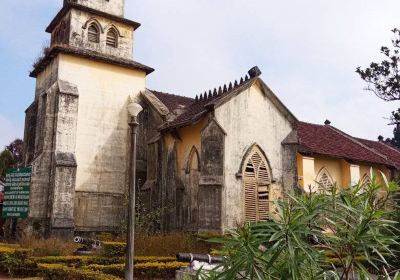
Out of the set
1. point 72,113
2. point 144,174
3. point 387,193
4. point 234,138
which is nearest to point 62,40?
point 72,113

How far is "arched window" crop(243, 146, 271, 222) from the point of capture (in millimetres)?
18875

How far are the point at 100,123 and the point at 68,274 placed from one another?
1284cm

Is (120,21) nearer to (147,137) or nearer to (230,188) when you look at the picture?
(147,137)

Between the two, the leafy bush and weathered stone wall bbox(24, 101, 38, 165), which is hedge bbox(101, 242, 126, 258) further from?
the leafy bush

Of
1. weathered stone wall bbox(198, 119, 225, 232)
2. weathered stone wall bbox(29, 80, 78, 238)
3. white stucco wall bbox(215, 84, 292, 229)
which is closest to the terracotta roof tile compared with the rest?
white stucco wall bbox(215, 84, 292, 229)

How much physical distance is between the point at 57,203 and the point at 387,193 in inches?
721

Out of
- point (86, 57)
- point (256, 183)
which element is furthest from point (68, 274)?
point (86, 57)

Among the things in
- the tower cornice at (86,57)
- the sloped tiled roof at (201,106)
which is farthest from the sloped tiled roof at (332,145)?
the tower cornice at (86,57)

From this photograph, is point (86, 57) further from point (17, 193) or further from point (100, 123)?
point (17, 193)

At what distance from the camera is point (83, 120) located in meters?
21.9

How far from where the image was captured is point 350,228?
3.00 meters

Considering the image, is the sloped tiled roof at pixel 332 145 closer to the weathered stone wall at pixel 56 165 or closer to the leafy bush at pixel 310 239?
the weathered stone wall at pixel 56 165

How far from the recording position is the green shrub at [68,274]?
32.8 feet

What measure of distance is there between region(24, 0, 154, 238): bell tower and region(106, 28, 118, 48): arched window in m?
0.06
